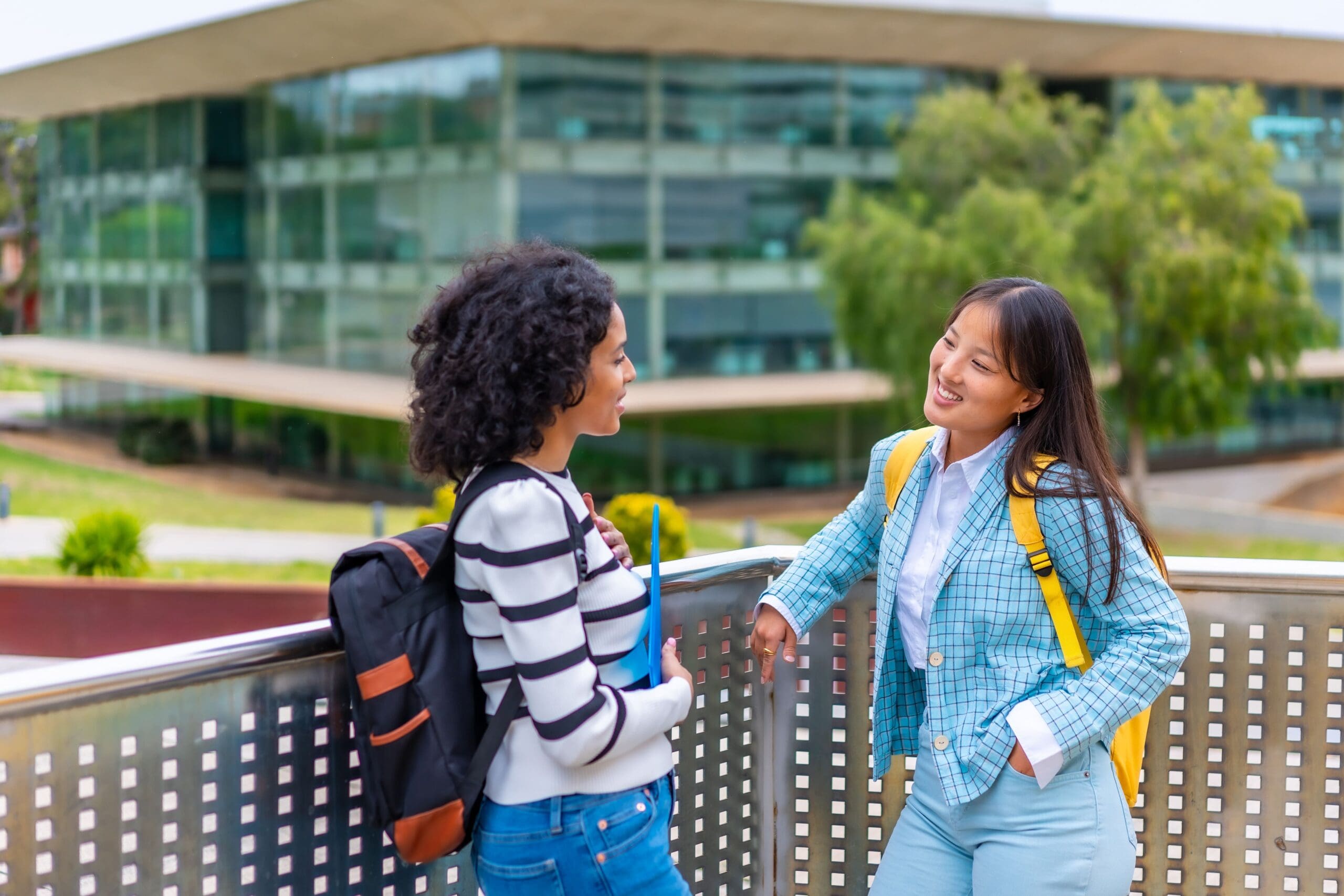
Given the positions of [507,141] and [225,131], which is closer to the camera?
[507,141]

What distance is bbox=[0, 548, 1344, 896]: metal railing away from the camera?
111 inches

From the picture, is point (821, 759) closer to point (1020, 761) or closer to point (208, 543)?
point (1020, 761)

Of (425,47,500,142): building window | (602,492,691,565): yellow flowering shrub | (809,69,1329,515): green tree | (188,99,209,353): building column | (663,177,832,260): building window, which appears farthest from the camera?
(188,99,209,353): building column

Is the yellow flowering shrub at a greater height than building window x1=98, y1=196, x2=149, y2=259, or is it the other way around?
building window x1=98, y1=196, x2=149, y2=259

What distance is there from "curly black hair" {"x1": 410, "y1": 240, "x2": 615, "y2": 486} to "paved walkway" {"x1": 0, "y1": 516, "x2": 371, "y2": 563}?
70.0 ft

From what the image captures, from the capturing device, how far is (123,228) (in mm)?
40938

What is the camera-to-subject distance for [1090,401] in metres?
2.91

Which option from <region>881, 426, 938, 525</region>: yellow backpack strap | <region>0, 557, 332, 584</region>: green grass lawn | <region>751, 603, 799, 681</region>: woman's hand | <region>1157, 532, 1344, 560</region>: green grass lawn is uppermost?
<region>881, 426, 938, 525</region>: yellow backpack strap

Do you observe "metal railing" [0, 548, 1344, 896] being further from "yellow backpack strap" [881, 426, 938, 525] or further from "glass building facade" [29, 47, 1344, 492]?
"glass building facade" [29, 47, 1344, 492]

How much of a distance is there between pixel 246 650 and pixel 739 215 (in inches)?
1159

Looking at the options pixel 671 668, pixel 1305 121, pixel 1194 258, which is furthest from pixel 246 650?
pixel 1305 121

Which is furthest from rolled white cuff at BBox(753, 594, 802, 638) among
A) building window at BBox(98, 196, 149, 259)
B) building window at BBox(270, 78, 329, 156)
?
building window at BBox(98, 196, 149, 259)

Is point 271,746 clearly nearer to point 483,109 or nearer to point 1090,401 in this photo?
point 1090,401

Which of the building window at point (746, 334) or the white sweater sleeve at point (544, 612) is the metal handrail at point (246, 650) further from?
the building window at point (746, 334)
